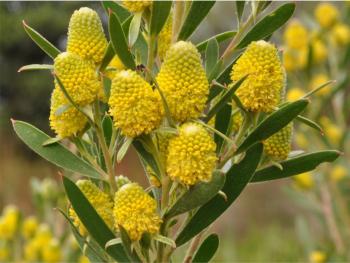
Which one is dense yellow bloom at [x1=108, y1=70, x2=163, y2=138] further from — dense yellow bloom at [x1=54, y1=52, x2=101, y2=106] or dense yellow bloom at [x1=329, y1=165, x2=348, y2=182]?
dense yellow bloom at [x1=329, y1=165, x2=348, y2=182]

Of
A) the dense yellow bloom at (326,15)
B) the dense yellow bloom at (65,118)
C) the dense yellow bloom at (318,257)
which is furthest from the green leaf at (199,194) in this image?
the dense yellow bloom at (326,15)

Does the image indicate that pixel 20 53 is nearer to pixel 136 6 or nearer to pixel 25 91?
pixel 25 91

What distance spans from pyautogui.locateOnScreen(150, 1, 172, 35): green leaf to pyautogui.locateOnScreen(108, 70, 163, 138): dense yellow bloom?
0.37ft

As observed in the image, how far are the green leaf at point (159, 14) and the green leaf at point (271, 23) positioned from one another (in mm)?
189

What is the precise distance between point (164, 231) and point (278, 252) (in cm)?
481

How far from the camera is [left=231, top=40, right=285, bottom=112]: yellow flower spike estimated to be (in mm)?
1042

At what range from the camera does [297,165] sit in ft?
3.73

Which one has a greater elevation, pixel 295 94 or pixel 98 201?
pixel 98 201

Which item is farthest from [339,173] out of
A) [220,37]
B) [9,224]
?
[220,37]

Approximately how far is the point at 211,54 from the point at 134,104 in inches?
8.1

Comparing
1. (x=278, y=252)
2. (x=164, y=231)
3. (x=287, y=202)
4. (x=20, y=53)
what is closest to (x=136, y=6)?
(x=164, y=231)

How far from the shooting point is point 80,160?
1105 mm

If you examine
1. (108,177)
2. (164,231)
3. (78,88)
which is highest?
(78,88)

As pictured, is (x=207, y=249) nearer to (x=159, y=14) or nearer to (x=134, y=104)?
(x=134, y=104)
